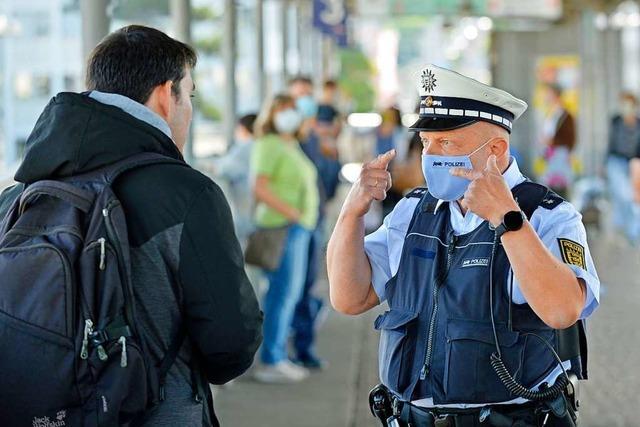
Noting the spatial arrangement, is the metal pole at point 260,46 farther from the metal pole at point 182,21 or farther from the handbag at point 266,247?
the metal pole at point 182,21

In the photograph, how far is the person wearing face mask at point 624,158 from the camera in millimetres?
16734

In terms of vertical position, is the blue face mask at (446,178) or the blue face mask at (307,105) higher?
the blue face mask at (446,178)

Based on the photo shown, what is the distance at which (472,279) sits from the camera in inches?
126

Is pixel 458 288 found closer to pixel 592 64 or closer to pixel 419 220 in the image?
pixel 419 220

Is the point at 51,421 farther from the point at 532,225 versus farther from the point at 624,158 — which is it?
the point at 624,158

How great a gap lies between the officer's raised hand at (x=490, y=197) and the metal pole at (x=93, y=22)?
273cm

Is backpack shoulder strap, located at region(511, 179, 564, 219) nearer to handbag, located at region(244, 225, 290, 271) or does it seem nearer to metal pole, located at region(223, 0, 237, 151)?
handbag, located at region(244, 225, 290, 271)

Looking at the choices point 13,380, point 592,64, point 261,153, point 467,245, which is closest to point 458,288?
point 467,245

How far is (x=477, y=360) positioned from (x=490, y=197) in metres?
0.43

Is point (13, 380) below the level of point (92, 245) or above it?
below

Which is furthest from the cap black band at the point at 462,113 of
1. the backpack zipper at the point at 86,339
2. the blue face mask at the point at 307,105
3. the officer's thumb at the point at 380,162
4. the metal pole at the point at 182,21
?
the blue face mask at the point at 307,105

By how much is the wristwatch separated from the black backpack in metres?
0.91

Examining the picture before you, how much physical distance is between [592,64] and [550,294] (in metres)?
18.3

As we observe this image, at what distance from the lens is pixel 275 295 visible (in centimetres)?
859
